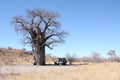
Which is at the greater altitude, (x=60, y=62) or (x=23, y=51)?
(x=23, y=51)

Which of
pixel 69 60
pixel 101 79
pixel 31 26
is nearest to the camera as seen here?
pixel 101 79

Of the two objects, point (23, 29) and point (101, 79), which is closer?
point (101, 79)

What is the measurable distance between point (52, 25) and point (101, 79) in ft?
130

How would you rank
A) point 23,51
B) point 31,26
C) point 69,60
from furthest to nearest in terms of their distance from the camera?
point 23,51 < point 69,60 < point 31,26

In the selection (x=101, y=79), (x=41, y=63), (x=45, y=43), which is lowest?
(x=101, y=79)

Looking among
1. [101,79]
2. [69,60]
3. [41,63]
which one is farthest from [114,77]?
[69,60]

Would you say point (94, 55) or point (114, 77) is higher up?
point (94, 55)

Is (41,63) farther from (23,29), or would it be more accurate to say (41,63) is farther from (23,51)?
(23,51)

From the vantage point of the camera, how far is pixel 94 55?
7831cm

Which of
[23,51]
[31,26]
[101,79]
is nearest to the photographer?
[101,79]

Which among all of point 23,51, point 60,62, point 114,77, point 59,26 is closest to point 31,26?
point 59,26

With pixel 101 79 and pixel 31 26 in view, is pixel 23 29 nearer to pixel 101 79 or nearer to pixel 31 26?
pixel 31 26

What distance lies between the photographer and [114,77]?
22.7 meters

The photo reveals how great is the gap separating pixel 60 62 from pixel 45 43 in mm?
4992
